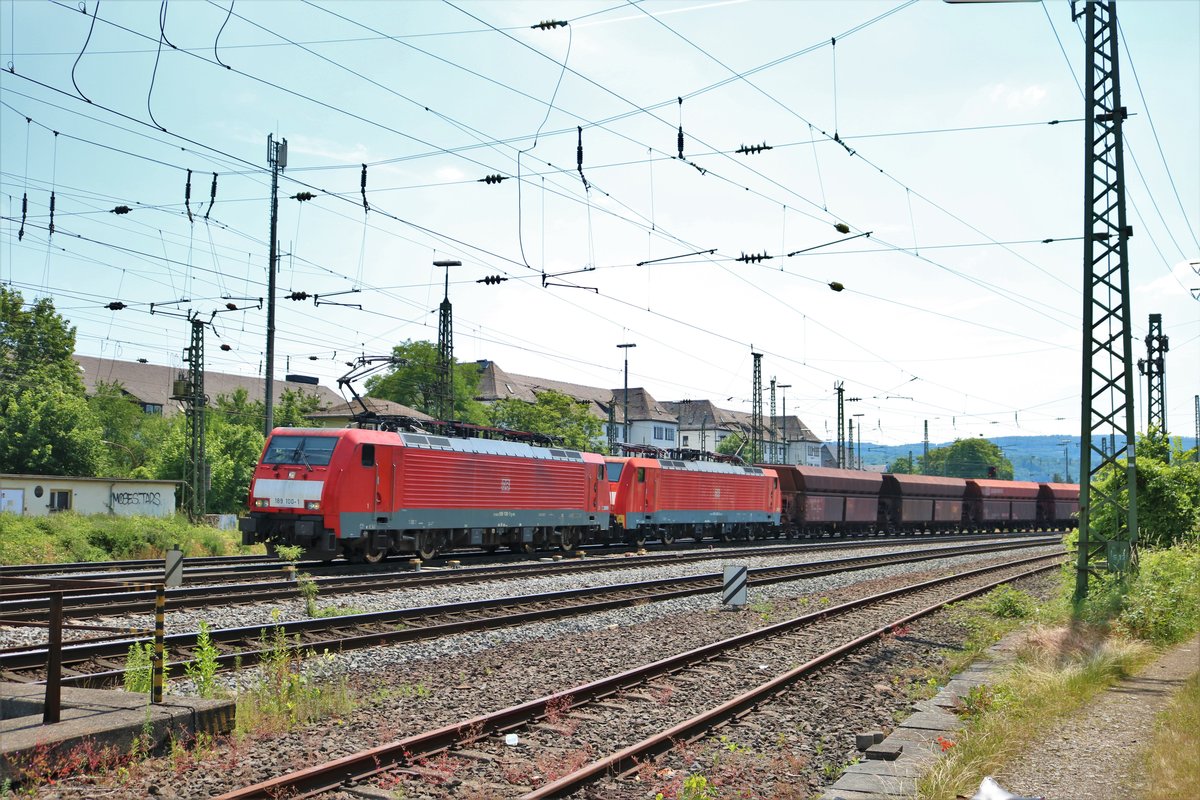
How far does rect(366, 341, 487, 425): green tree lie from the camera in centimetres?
7969

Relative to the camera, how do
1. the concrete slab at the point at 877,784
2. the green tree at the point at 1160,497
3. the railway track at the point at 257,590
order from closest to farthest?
the concrete slab at the point at 877,784, the railway track at the point at 257,590, the green tree at the point at 1160,497

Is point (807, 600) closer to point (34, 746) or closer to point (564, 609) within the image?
point (564, 609)

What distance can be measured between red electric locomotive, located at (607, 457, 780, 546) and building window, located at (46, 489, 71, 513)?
18936 mm

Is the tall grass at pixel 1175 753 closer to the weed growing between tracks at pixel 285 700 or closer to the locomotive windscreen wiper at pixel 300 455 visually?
the weed growing between tracks at pixel 285 700

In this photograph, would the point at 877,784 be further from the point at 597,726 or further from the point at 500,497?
the point at 500,497

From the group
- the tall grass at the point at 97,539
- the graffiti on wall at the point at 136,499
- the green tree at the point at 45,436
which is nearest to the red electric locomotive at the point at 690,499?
the tall grass at the point at 97,539

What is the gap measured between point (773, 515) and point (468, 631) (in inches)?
1185

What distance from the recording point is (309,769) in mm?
7234

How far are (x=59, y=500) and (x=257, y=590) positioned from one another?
72.4ft

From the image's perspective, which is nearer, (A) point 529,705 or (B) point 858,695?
(A) point 529,705

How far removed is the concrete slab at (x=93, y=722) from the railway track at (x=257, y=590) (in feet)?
17.4

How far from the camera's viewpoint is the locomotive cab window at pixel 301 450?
2238 centimetres

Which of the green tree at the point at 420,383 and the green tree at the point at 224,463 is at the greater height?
the green tree at the point at 420,383

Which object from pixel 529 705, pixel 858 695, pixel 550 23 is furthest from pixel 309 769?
pixel 550 23
